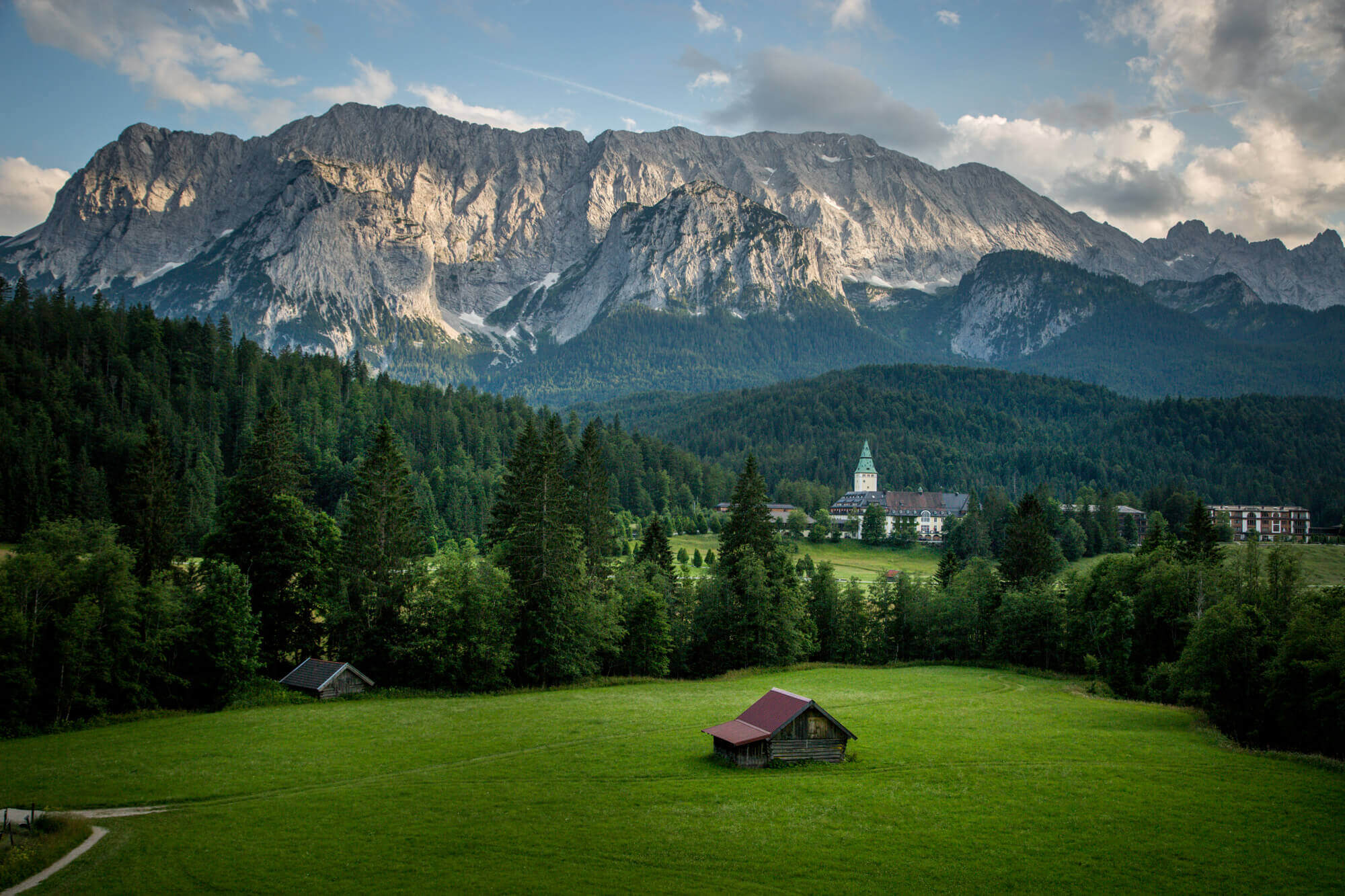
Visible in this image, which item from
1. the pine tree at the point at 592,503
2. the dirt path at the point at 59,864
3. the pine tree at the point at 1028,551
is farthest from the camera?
the pine tree at the point at 1028,551

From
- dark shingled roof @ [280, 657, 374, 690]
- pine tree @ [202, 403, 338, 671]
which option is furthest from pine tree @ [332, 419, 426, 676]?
pine tree @ [202, 403, 338, 671]

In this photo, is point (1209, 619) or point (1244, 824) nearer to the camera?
point (1244, 824)

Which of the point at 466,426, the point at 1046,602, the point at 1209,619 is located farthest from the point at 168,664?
the point at 466,426

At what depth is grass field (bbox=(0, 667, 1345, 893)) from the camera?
24.5m

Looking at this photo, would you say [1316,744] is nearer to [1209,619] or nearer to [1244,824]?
[1209,619]

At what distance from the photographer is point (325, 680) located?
51.3m

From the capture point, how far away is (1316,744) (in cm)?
3981

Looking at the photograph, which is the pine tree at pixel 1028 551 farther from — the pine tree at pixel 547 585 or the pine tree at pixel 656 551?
the pine tree at pixel 547 585

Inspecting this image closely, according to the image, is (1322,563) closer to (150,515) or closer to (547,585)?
(547,585)

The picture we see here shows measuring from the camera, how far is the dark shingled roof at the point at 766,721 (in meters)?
36.1

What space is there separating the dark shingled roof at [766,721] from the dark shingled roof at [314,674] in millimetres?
25820

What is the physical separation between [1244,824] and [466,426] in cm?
13610

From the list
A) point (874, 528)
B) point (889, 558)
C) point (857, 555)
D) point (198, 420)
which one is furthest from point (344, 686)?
point (874, 528)

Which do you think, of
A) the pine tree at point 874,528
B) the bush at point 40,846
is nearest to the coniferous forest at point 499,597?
the bush at point 40,846
